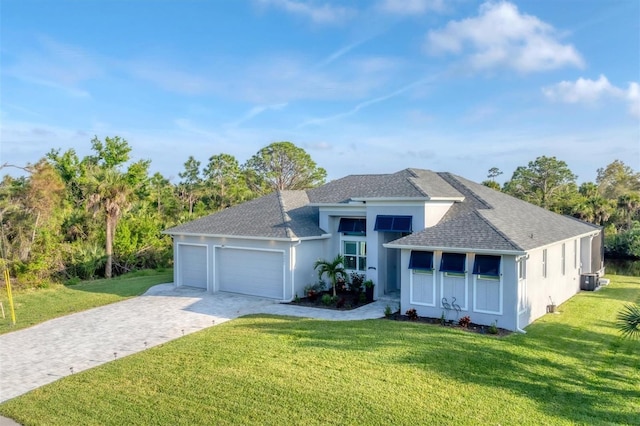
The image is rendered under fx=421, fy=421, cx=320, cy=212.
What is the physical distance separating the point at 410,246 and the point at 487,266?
8.58ft

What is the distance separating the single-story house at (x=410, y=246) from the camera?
14.0m

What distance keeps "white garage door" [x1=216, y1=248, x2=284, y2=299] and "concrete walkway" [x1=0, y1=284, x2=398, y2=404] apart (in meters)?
0.62

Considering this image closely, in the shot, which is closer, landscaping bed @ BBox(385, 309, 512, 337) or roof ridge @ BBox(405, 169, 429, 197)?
landscaping bed @ BBox(385, 309, 512, 337)

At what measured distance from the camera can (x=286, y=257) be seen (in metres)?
18.3

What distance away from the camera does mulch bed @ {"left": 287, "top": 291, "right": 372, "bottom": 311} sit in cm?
1690

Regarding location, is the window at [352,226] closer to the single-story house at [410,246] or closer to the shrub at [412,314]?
the single-story house at [410,246]

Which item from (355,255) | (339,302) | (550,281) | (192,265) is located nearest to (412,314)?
(339,302)

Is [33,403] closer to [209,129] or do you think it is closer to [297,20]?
[297,20]

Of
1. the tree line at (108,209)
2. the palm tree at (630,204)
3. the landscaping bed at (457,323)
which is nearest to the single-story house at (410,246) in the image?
the landscaping bed at (457,323)

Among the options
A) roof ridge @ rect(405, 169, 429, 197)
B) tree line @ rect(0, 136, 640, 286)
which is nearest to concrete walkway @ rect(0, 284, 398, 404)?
roof ridge @ rect(405, 169, 429, 197)

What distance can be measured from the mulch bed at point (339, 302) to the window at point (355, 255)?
1.38 meters

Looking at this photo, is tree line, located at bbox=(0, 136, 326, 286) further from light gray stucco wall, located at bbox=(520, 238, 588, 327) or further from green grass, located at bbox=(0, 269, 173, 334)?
light gray stucco wall, located at bbox=(520, 238, 588, 327)

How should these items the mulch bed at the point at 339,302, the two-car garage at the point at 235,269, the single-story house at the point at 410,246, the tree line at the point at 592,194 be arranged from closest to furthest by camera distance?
1. the single-story house at the point at 410,246
2. the mulch bed at the point at 339,302
3. the two-car garage at the point at 235,269
4. the tree line at the point at 592,194

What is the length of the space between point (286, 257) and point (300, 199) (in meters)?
5.84
